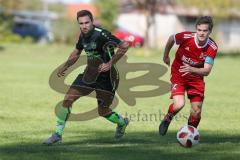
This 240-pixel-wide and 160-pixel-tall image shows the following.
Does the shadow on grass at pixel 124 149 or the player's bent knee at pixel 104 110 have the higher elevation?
the player's bent knee at pixel 104 110

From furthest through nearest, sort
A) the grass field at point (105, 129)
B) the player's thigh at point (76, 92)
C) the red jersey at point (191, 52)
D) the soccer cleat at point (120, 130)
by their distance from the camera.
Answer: the soccer cleat at point (120, 130), the red jersey at point (191, 52), the player's thigh at point (76, 92), the grass field at point (105, 129)

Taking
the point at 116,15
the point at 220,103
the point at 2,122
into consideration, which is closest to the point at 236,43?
the point at 116,15

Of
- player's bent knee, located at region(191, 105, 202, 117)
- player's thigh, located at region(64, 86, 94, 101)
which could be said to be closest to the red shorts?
player's bent knee, located at region(191, 105, 202, 117)

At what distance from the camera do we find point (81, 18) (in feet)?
34.5

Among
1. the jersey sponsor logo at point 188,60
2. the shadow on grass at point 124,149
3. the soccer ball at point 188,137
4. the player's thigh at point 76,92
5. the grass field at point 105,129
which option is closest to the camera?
the shadow on grass at point 124,149

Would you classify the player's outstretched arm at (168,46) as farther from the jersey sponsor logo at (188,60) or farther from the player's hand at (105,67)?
the player's hand at (105,67)

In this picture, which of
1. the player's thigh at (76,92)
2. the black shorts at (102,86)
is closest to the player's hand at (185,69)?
the black shorts at (102,86)

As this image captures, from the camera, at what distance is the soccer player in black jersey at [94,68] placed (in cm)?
1075

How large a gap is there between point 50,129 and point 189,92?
317 cm

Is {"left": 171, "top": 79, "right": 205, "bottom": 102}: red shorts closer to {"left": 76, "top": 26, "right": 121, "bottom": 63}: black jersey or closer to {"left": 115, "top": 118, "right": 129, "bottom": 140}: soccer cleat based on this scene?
{"left": 115, "top": 118, "right": 129, "bottom": 140}: soccer cleat

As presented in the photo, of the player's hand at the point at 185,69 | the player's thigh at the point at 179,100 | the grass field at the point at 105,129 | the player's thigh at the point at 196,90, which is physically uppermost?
the player's hand at the point at 185,69

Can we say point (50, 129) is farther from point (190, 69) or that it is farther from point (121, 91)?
point (121, 91)

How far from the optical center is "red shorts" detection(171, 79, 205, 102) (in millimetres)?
11297

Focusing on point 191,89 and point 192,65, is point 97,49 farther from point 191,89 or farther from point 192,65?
point 191,89
